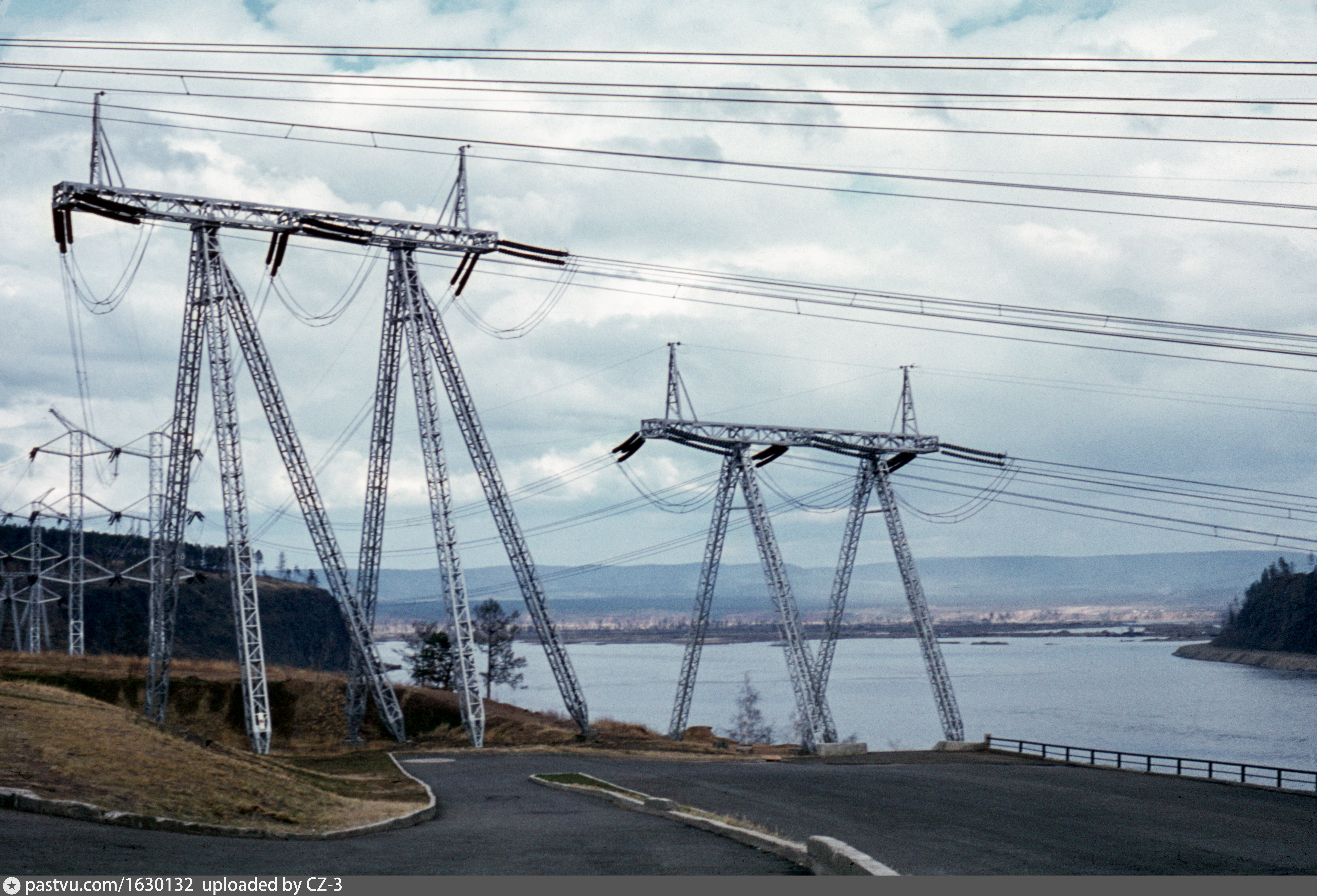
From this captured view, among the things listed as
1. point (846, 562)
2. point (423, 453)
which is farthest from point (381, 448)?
point (846, 562)

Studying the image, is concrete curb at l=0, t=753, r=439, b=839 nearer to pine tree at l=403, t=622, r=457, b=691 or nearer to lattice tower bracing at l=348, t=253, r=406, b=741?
lattice tower bracing at l=348, t=253, r=406, b=741

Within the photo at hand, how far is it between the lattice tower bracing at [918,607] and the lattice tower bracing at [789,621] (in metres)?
5.91

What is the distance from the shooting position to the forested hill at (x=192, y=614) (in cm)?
13000

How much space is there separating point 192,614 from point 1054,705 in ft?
360

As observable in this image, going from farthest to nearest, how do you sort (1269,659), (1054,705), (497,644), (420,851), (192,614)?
(1269,659) → (192,614) → (1054,705) → (497,644) → (420,851)

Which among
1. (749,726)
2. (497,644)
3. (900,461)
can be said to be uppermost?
(900,461)

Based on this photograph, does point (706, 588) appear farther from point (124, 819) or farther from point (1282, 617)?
point (1282, 617)

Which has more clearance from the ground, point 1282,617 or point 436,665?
point 436,665

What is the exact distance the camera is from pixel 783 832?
19.1 meters

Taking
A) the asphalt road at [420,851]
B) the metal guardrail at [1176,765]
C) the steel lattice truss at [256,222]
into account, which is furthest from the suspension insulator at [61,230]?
the metal guardrail at [1176,765]

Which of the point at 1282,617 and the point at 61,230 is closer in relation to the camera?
the point at 61,230

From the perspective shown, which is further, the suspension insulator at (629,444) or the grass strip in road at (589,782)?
the suspension insulator at (629,444)

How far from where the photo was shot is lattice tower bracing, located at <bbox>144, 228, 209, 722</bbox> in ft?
144

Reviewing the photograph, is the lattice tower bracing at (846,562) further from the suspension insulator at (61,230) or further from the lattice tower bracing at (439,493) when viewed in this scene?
the suspension insulator at (61,230)
